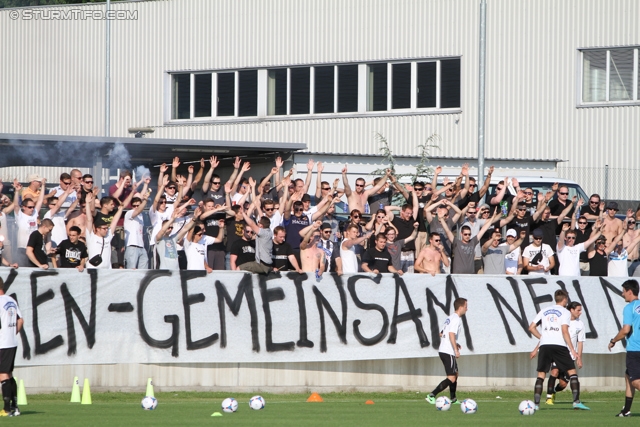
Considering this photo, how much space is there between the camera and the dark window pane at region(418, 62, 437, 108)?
108 feet

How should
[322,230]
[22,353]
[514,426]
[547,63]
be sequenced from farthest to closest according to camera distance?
1. [547,63]
2. [322,230]
3. [22,353]
4. [514,426]

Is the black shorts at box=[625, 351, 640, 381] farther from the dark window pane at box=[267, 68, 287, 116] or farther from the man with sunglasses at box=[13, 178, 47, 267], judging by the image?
the dark window pane at box=[267, 68, 287, 116]

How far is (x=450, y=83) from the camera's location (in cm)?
3275

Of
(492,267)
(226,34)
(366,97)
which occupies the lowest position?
(492,267)

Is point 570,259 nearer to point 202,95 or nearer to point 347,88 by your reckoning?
point 347,88

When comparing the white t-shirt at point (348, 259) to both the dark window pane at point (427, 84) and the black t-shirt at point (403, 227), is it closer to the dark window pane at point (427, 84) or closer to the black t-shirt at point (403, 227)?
the black t-shirt at point (403, 227)

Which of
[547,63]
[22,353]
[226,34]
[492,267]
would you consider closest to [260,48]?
[226,34]

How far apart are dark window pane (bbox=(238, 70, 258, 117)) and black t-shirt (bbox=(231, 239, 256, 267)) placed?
1658 centimetres

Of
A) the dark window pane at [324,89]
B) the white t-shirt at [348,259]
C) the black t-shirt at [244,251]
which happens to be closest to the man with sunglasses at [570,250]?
the white t-shirt at [348,259]

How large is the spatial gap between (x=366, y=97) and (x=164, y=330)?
16.9 m

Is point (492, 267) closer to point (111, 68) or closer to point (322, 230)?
point (322, 230)

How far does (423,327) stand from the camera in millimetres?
19734

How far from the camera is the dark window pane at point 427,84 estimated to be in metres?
33.0

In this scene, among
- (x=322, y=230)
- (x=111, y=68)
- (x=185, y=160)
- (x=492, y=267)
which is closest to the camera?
(x=322, y=230)
